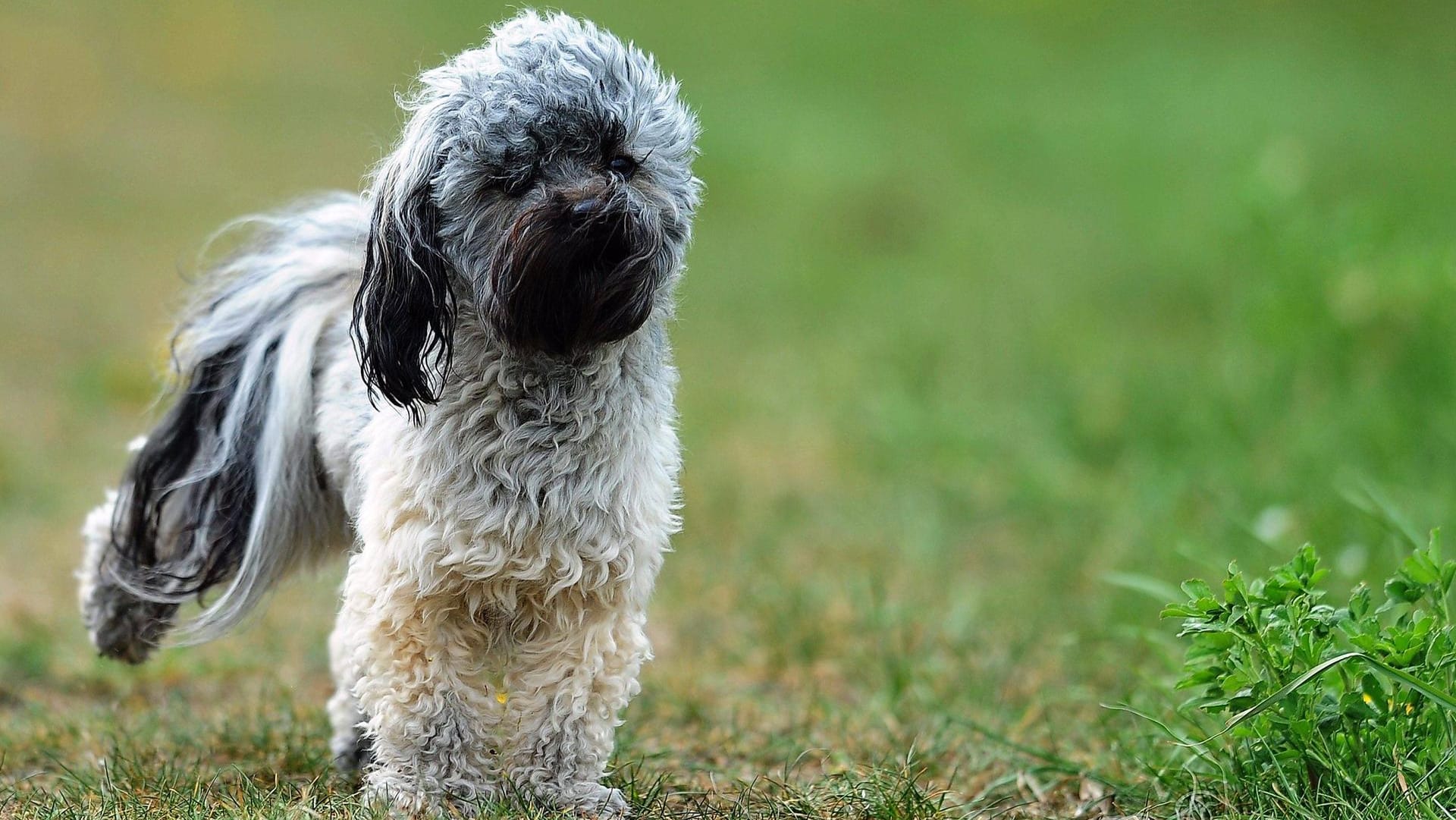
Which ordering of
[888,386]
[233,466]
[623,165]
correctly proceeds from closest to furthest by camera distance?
[623,165] < [233,466] < [888,386]

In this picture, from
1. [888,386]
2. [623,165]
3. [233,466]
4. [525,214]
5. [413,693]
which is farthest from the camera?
[888,386]

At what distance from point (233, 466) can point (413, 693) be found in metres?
0.91

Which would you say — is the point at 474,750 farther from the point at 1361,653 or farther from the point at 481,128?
the point at 1361,653

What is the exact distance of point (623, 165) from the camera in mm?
3184

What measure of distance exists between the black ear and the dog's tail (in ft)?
1.84

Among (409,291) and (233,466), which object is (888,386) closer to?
(233,466)

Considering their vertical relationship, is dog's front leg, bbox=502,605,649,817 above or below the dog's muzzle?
below

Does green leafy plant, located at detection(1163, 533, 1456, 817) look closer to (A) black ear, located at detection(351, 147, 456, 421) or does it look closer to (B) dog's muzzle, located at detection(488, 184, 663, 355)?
(B) dog's muzzle, located at detection(488, 184, 663, 355)

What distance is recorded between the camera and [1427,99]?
1586 cm

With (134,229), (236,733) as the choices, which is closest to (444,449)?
(236,733)

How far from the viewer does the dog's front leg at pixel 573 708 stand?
3359mm

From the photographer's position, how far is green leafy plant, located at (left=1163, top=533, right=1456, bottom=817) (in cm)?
309

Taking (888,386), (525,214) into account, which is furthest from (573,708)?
(888,386)

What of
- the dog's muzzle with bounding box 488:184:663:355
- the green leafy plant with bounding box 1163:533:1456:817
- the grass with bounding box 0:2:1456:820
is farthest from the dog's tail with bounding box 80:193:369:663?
the green leafy plant with bounding box 1163:533:1456:817
